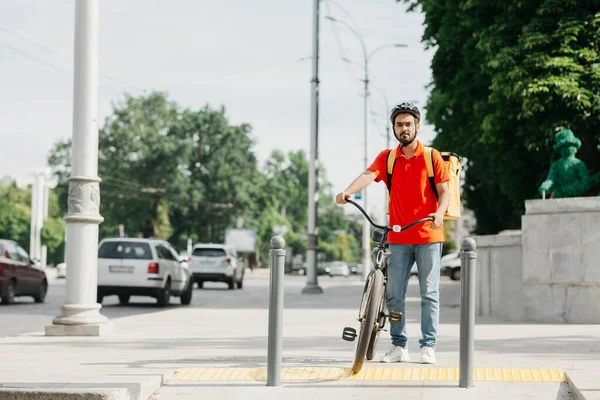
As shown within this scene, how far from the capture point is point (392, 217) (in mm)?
8469

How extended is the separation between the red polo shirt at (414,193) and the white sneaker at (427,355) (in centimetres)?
86

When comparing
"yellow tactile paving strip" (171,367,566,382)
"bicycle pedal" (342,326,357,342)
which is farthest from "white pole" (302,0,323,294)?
"bicycle pedal" (342,326,357,342)

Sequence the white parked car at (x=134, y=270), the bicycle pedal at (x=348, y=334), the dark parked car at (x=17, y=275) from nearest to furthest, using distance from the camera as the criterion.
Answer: the bicycle pedal at (x=348, y=334) → the white parked car at (x=134, y=270) → the dark parked car at (x=17, y=275)

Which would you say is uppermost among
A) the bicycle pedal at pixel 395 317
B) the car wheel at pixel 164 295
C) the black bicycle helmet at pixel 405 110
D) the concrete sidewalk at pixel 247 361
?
the black bicycle helmet at pixel 405 110

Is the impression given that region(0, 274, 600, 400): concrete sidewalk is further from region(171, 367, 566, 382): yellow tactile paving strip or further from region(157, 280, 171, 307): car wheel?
region(157, 280, 171, 307): car wheel

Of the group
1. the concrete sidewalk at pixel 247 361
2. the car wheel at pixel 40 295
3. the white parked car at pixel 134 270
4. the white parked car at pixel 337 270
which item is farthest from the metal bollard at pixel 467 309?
the white parked car at pixel 337 270

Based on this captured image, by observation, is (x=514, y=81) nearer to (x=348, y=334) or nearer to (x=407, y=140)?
(x=407, y=140)

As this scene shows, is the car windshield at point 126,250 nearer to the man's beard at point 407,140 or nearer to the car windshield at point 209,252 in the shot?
the car windshield at point 209,252

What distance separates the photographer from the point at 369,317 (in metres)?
7.60

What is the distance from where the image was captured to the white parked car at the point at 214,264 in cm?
3625

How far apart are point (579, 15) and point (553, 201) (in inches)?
337

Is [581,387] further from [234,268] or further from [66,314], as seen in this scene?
[234,268]

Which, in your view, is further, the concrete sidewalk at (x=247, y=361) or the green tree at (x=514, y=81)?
the green tree at (x=514, y=81)

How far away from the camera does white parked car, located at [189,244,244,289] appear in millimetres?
36250
